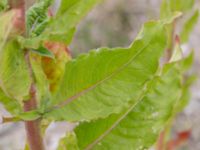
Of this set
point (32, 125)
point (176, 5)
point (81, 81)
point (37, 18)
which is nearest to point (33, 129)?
point (32, 125)

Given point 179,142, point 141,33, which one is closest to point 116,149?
point 141,33

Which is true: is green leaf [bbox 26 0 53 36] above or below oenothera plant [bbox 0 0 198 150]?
above

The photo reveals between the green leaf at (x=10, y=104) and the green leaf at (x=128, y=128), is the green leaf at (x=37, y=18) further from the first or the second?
the green leaf at (x=128, y=128)

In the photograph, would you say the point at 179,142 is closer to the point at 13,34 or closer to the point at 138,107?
the point at 138,107

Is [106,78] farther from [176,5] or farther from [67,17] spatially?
[176,5]

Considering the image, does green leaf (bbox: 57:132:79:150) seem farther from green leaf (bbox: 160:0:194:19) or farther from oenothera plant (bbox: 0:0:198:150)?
green leaf (bbox: 160:0:194:19)

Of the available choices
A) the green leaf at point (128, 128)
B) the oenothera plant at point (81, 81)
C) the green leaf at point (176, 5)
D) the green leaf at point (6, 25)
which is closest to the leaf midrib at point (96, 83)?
the oenothera plant at point (81, 81)

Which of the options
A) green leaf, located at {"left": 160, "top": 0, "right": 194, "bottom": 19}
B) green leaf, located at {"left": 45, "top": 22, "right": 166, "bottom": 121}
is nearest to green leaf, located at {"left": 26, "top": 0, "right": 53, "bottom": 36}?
green leaf, located at {"left": 45, "top": 22, "right": 166, "bottom": 121}
